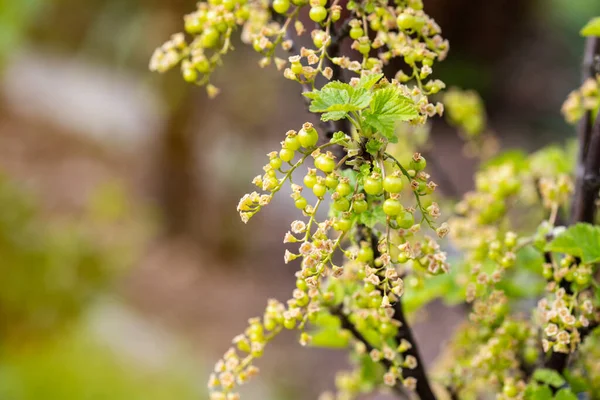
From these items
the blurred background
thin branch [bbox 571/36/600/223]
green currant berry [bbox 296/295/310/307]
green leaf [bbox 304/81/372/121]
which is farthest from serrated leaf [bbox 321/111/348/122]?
the blurred background

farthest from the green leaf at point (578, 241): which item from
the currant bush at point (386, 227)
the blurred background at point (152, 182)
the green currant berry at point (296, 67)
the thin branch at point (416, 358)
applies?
the blurred background at point (152, 182)

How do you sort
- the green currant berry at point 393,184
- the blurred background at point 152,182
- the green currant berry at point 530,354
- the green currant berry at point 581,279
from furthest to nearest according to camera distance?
the blurred background at point 152,182 → the green currant berry at point 530,354 → the green currant berry at point 581,279 → the green currant berry at point 393,184

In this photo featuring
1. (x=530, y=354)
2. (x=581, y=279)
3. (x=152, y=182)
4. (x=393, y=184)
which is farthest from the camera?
(x=152, y=182)

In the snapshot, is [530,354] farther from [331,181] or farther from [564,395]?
[331,181]

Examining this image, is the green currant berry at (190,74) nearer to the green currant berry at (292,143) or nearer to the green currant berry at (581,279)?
the green currant berry at (292,143)

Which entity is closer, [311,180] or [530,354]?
[311,180]

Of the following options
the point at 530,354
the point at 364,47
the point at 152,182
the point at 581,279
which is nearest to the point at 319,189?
the point at 364,47

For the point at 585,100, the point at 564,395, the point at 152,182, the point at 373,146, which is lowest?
the point at 564,395
